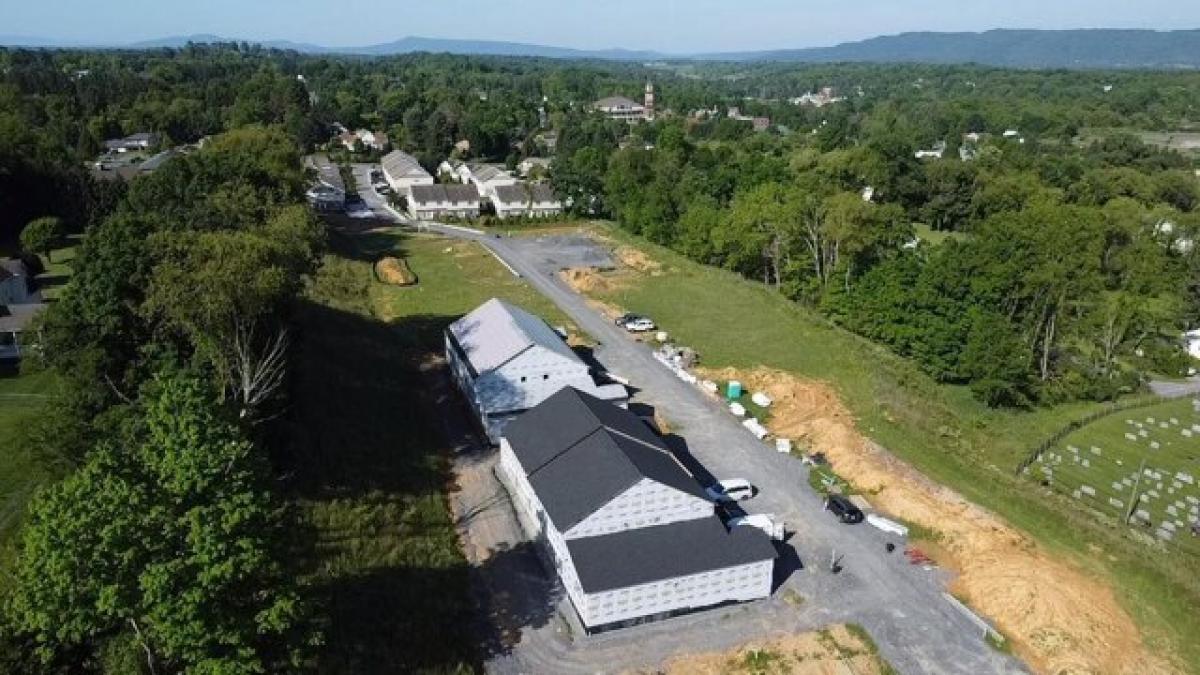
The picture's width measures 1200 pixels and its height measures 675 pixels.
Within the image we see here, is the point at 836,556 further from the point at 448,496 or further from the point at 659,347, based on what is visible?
the point at 659,347

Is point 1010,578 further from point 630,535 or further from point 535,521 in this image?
point 535,521

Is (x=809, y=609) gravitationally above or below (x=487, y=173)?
below

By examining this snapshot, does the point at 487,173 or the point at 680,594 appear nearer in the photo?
the point at 680,594

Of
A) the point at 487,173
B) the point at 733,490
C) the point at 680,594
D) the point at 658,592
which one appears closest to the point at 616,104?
the point at 487,173

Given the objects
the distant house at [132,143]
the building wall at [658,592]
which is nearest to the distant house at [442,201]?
the distant house at [132,143]

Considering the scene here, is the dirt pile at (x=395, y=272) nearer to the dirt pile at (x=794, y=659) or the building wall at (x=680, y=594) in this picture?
the building wall at (x=680, y=594)

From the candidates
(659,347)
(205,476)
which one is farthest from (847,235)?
(205,476)

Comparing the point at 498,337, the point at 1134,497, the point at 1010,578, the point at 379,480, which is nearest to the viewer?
the point at 1010,578
